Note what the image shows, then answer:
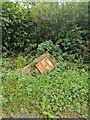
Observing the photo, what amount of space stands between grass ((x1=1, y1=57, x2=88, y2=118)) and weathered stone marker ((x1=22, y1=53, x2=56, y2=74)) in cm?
16

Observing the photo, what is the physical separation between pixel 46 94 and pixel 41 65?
2.80 ft

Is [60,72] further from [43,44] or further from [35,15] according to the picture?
[35,15]

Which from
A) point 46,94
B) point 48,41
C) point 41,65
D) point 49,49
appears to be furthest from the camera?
point 48,41

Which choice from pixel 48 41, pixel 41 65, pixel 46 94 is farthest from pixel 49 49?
pixel 46 94

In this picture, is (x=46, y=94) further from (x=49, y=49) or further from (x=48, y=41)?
(x=48, y=41)

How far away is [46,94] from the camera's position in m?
2.99

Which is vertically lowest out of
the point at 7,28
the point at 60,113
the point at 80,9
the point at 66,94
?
the point at 60,113

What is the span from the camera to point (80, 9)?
14.4ft

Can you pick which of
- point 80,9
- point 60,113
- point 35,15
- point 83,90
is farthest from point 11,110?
point 80,9

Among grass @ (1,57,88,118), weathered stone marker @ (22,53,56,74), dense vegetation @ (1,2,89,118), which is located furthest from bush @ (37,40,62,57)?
grass @ (1,57,88,118)

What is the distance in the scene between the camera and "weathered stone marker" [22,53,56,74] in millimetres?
3708

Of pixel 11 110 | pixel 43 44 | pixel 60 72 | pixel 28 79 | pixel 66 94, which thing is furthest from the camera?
pixel 43 44

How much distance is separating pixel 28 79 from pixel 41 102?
50 cm

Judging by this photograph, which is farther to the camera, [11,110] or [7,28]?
[7,28]
